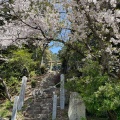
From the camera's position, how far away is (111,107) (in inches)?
194

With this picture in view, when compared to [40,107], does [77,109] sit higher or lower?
lower

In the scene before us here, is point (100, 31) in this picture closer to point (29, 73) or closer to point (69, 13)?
point (69, 13)

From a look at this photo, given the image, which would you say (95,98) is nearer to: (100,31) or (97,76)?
(97,76)

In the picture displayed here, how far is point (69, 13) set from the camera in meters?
6.39

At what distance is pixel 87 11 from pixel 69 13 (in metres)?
0.82

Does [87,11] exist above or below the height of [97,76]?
above

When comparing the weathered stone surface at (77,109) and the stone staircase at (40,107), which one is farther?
the stone staircase at (40,107)

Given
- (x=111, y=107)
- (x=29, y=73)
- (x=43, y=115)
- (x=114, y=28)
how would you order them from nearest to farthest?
(x=111, y=107), (x=114, y=28), (x=43, y=115), (x=29, y=73)

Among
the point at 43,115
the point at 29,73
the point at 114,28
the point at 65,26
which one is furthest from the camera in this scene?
the point at 29,73

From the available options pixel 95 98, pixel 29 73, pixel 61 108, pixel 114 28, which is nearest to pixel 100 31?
pixel 114 28

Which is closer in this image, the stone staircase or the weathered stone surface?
the weathered stone surface

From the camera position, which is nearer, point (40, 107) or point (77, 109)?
point (77, 109)

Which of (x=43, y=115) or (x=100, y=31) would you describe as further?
(x=43, y=115)

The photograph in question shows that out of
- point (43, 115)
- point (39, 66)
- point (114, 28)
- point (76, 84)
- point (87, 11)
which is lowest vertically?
point (43, 115)
